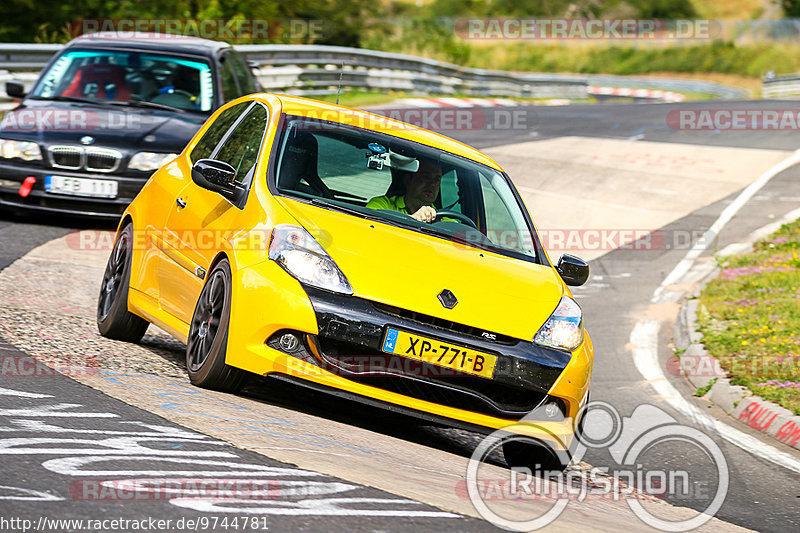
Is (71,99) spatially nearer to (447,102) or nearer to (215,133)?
(215,133)

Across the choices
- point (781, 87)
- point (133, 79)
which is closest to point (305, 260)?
point (133, 79)

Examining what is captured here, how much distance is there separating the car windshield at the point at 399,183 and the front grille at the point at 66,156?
4855 millimetres

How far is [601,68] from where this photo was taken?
241ft

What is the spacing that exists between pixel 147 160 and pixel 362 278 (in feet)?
19.6

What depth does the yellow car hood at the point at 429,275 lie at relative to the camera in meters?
5.83

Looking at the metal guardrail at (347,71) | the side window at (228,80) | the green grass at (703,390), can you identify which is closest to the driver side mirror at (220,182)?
the green grass at (703,390)

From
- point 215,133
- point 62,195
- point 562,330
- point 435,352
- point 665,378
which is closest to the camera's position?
point 435,352

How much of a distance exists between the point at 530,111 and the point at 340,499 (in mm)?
25005

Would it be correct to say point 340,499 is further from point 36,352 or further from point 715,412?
point 715,412

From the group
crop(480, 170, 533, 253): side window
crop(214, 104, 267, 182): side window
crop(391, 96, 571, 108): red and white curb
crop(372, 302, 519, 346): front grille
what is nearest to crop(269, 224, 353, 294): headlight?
crop(372, 302, 519, 346): front grille

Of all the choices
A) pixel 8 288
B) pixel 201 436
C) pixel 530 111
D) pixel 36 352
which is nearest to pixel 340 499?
pixel 201 436

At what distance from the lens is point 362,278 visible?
5836mm

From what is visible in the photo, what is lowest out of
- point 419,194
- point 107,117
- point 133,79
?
point 419,194

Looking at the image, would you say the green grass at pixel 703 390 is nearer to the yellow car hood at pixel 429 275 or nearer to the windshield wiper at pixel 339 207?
the yellow car hood at pixel 429 275
